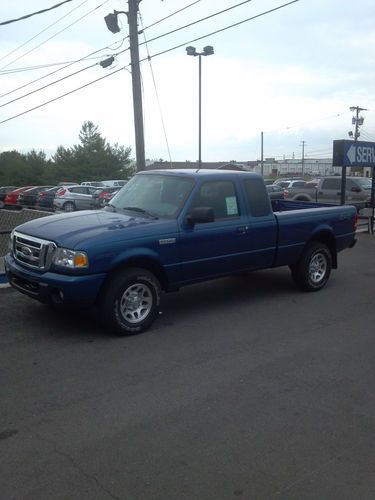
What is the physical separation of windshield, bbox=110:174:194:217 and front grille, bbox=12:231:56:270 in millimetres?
1369

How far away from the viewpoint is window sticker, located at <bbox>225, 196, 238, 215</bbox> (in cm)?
723

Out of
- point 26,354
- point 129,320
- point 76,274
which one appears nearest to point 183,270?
point 129,320

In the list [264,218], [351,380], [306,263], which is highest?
[264,218]

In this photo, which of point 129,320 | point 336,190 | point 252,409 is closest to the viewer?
point 252,409

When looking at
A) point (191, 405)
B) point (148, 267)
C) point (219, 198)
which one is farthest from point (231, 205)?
point (191, 405)

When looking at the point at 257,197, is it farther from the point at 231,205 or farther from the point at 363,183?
the point at 363,183

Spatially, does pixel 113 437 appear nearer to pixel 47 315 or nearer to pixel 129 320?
pixel 129 320

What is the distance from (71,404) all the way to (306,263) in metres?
4.87

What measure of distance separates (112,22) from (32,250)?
12.3 m

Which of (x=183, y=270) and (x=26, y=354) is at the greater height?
(x=183, y=270)

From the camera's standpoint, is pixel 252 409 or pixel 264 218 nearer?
pixel 252 409

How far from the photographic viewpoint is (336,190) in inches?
826

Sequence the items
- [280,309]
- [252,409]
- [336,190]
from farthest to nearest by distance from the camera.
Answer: [336,190] < [280,309] < [252,409]

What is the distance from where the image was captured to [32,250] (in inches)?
241
